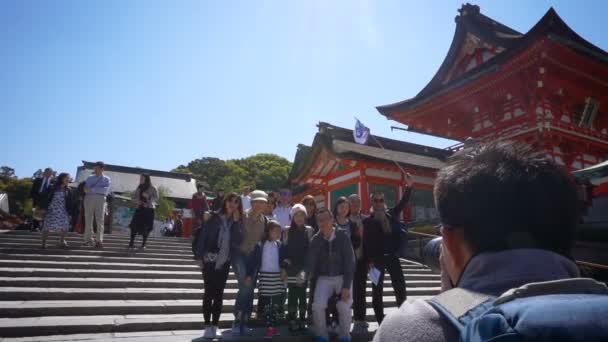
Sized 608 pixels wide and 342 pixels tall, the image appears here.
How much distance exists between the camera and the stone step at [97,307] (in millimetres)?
5121

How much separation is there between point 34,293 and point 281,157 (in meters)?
54.9

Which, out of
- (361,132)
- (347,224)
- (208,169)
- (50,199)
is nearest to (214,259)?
(347,224)

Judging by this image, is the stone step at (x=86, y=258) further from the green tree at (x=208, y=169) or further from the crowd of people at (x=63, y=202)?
the green tree at (x=208, y=169)

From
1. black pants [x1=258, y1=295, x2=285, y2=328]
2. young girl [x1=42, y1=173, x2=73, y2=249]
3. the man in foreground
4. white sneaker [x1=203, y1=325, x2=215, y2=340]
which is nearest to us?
the man in foreground

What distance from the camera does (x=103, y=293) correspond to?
611 cm

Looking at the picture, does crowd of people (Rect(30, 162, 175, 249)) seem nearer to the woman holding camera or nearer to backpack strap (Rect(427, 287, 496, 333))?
the woman holding camera

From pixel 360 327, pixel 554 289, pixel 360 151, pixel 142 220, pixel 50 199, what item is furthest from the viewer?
pixel 360 151

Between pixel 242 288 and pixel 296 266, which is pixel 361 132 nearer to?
pixel 296 266

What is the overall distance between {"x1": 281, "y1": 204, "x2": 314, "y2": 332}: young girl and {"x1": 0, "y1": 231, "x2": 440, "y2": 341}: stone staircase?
1.09 feet

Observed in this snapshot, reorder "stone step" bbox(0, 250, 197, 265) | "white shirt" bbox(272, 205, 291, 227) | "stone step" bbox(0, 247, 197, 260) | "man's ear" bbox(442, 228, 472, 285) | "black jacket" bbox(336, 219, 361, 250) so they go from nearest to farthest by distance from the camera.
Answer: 1. "man's ear" bbox(442, 228, 472, 285)
2. "black jacket" bbox(336, 219, 361, 250)
3. "white shirt" bbox(272, 205, 291, 227)
4. "stone step" bbox(0, 250, 197, 265)
5. "stone step" bbox(0, 247, 197, 260)

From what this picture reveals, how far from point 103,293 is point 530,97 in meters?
11.6

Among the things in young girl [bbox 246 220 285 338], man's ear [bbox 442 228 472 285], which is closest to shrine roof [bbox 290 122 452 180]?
young girl [bbox 246 220 285 338]

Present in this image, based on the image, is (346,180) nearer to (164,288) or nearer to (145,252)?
Result: (145,252)

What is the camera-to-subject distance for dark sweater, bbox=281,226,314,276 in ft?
16.6
